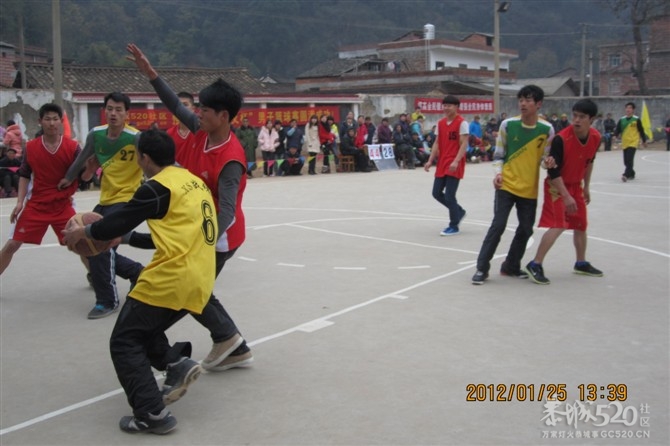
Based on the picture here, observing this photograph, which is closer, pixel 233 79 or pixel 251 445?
pixel 251 445

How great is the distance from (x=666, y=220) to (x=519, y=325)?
21.4ft

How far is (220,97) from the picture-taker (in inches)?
186

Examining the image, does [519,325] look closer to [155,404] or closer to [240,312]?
[240,312]

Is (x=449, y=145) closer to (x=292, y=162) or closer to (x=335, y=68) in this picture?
(x=292, y=162)

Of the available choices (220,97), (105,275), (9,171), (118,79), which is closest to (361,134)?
(9,171)

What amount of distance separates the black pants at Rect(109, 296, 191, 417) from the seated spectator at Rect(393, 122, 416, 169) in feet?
61.7

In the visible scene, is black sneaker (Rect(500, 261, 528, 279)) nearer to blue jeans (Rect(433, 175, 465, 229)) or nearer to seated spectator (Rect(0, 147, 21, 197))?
blue jeans (Rect(433, 175, 465, 229))

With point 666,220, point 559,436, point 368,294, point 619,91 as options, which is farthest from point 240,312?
point 619,91

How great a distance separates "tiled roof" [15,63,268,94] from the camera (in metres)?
29.3

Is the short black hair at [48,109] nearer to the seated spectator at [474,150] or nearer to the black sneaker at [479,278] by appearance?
the black sneaker at [479,278]

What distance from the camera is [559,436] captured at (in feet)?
13.2

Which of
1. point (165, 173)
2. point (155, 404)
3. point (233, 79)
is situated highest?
point (233, 79)

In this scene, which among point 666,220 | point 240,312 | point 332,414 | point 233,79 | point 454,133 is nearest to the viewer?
point 332,414

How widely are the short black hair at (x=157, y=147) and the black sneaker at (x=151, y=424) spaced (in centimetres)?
138
